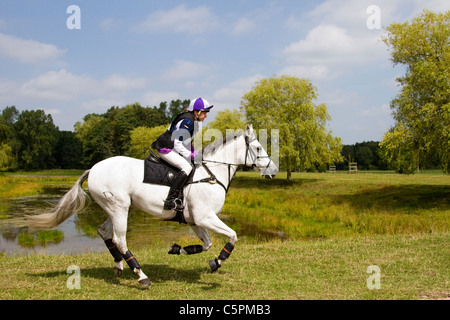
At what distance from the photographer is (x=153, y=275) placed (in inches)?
314

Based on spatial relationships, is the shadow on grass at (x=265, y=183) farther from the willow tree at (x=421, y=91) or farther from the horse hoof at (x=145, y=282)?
the horse hoof at (x=145, y=282)

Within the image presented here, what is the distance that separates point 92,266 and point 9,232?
11364 mm

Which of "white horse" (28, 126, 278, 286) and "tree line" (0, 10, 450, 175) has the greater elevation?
"tree line" (0, 10, 450, 175)

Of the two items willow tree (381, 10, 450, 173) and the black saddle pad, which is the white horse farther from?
willow tree (381, 10, 450, 173)

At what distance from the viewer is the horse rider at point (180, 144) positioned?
23.8 ft

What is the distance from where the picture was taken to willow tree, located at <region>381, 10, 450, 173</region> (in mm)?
23859

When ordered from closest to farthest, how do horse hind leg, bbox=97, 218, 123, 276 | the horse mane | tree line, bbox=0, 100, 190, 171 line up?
horse hind leg, bbox=97, 218, 123, 276 → the horse mane → tree line, bbox=0, 100, 190, 171

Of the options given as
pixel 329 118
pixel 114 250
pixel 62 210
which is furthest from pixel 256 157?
pixel 329 118

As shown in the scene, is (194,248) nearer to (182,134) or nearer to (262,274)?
(262,274)

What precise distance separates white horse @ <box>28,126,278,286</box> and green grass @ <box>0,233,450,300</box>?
572 mm

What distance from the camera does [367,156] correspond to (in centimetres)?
9450

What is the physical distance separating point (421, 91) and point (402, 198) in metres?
7.54

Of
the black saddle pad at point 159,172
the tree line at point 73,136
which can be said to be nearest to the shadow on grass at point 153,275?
the black saddle pad at point 159,172

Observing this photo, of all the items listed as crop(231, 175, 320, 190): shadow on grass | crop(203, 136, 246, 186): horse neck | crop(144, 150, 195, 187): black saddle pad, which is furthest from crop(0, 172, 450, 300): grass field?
crop(231, 175, 320, 190): shadow on grass
